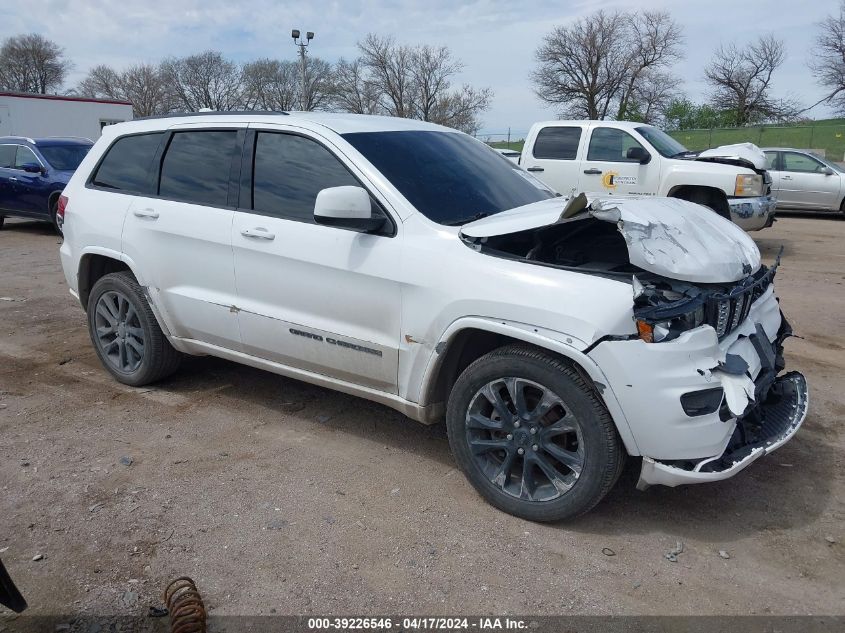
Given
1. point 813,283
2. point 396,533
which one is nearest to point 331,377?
point 396,533

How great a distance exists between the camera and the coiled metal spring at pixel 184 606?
2.68 meters

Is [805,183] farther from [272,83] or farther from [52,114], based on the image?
[272,83]

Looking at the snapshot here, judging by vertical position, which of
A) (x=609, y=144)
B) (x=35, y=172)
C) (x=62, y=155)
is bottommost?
(x=35, y=172)

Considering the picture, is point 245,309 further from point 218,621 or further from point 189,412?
point 218,621

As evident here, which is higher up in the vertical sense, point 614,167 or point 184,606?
point 614,167

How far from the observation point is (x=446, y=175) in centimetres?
418

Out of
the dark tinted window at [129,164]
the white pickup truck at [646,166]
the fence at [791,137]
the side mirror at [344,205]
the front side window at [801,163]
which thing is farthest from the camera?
the fence at [791,137]

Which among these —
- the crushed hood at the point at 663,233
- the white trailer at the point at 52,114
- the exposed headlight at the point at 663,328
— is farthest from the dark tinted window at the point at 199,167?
the white trailer at the point at 52,114

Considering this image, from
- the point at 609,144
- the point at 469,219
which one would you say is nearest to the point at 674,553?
the point at 469,219

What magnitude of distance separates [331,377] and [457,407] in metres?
0.89

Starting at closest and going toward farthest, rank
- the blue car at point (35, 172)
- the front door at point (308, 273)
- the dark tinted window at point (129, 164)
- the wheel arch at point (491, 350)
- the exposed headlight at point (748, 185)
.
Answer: the wheel arch at point (491, 350)
the front door at point (308, 273)
the dark tinted window at point (129, 164)
the exposed headlight at point (748, 185)
the blue car at point (35, 172)

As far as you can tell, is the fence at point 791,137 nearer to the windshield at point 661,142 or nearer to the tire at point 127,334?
the windshield at point 661,142

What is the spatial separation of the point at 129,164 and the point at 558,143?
7646mm

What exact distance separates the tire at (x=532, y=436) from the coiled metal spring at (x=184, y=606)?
4.49 ft
